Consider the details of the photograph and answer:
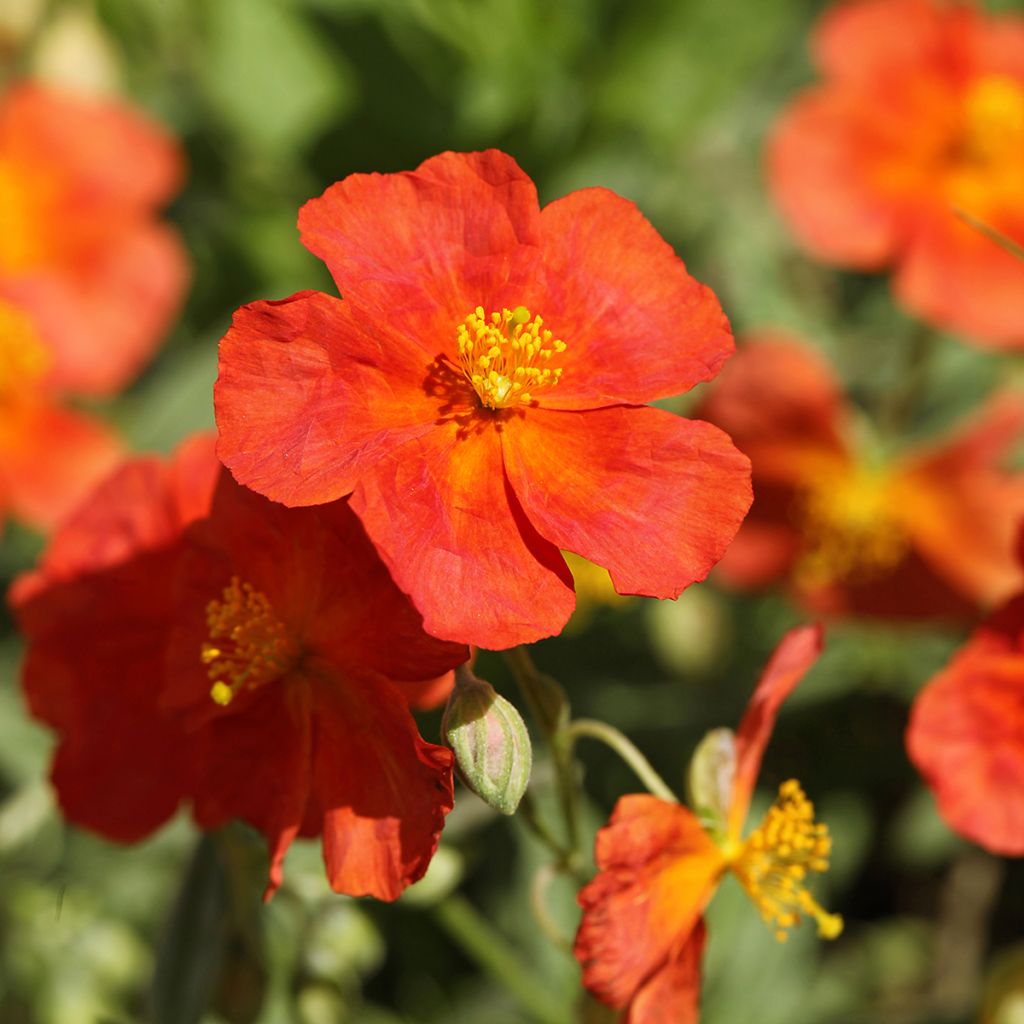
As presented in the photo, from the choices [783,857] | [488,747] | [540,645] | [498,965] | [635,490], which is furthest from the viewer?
[540,645]

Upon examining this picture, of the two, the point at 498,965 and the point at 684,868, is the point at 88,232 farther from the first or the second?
the point at 684,868

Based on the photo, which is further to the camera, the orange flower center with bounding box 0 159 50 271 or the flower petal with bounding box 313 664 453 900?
the orange flower center with bounding box 0 159 50 271

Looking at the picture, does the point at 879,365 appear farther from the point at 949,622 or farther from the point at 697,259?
the point at 949,622

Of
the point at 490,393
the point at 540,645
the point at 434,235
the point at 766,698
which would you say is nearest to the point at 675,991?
the point at 766,698

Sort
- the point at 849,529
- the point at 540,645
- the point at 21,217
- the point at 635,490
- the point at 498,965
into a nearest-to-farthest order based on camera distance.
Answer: the point at 635,490, the point at 498,965, the point at 849,529, the point at 540,645, the point at 21,217

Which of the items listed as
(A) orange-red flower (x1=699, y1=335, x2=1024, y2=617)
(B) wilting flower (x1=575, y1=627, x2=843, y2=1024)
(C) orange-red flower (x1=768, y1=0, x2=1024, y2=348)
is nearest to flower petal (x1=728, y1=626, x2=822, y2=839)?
(B) wilting flower (x1=575, y1=627, x2=843, y2=1024)

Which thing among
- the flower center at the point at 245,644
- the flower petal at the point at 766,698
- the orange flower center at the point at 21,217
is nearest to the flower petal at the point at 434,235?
the flower center at the point at 245,644

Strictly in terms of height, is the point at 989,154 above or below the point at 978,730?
above

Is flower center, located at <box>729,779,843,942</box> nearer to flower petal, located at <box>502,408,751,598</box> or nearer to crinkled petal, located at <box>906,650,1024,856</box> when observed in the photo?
crinkled petal, located at <box>906,650,1024,856</box>
